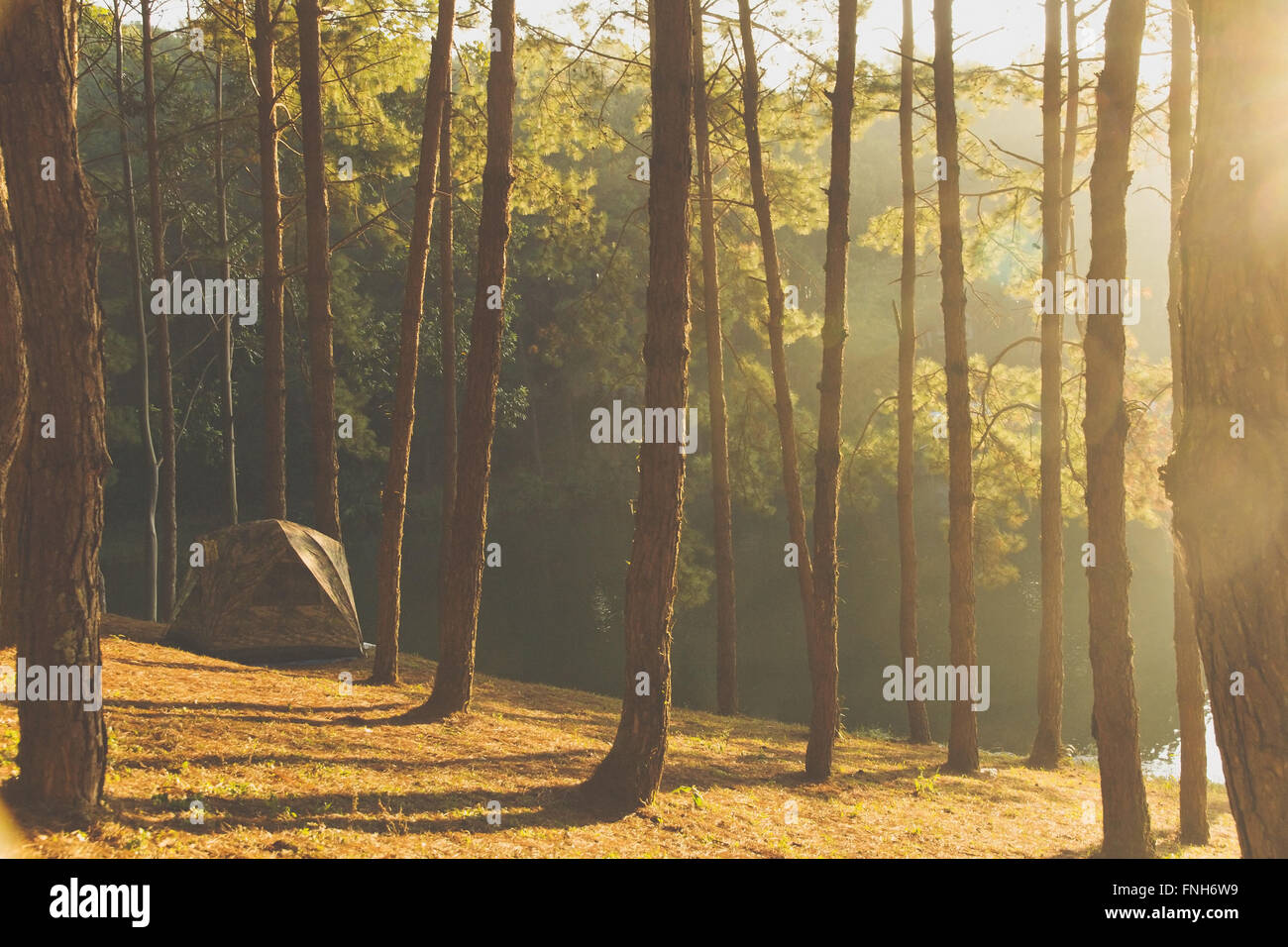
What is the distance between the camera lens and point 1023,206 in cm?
1392

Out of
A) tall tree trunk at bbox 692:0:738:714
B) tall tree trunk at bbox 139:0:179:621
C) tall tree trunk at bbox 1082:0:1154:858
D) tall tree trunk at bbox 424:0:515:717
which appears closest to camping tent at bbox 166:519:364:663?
tall tree trunk at bbox 424:0:515:717

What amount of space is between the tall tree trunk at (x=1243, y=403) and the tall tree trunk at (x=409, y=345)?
7.69m

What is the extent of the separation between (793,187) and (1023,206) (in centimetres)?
343

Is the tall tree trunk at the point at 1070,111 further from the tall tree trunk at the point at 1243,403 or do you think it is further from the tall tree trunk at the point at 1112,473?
the tall tree trunk at the point at 1243,403

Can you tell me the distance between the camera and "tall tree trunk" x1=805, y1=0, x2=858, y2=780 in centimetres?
857

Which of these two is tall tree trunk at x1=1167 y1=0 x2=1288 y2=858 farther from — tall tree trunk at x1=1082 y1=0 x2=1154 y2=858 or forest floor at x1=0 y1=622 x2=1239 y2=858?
forest floor at x1=0 y1=622 x2=1239 y2=858

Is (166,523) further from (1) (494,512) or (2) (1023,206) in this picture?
(1) (494,512)

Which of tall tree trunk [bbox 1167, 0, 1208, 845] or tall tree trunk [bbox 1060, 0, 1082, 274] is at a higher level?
tall tree trunk [bbox 1060, 0, 1082, 274]

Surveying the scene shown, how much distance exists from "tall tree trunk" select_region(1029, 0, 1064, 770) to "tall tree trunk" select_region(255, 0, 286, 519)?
9.61m

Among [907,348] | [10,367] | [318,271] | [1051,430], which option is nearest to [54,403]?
[10,367]

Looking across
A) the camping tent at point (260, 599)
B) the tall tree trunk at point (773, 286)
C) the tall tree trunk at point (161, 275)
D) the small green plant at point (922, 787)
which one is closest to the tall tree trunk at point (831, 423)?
the small green plant at point (922, 787)

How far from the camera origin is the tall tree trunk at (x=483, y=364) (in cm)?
823

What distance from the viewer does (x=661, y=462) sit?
6434mm

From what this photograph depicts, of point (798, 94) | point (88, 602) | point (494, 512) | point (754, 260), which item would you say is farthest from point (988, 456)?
point (494, 512)
